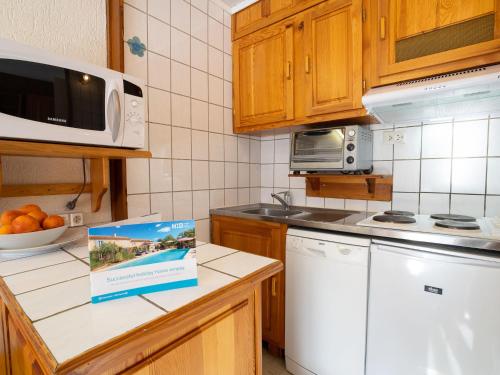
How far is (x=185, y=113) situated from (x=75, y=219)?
0.87 metres

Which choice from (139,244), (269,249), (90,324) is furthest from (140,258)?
(269,249)

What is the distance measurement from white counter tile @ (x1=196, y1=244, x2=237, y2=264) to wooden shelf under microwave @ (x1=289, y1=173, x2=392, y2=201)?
1.06m

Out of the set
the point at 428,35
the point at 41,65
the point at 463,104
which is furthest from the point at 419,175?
the point at 41,65

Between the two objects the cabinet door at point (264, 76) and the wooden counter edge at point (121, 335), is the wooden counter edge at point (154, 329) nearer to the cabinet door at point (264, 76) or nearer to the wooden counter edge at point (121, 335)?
the wooden counter edge at point (121, 335)

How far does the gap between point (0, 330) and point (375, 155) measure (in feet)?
6.25

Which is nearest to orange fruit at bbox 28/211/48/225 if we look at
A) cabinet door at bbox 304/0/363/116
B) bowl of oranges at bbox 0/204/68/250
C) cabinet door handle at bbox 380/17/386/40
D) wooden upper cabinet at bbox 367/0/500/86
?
bowl of oranges at bbox 0/204/68/250

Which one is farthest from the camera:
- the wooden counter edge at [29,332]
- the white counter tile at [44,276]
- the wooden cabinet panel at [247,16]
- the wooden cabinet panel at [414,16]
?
the wooden cabinet panel at [247,16]

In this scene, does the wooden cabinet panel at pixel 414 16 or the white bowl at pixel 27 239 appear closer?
the white bowl at pixel 27 239

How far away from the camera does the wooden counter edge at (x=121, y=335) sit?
0.35 meters

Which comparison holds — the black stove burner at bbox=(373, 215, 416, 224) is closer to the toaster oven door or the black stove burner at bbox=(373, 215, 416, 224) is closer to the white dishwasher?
the white dishwasher

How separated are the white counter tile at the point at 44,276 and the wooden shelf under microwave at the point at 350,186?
4.54 feet

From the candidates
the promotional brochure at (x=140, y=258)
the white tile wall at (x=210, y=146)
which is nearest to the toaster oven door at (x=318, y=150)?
the white tile wall at (x=210, y=146)

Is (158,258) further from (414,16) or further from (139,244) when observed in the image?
(414,16)

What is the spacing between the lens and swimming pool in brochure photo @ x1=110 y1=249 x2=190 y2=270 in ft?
1.72
